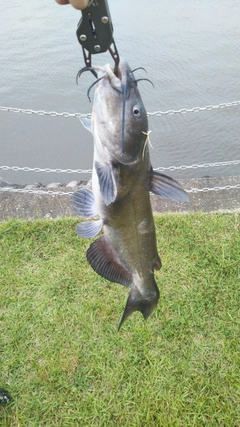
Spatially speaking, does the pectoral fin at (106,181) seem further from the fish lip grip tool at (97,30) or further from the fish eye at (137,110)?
the fish lip grip tool at (97,30)

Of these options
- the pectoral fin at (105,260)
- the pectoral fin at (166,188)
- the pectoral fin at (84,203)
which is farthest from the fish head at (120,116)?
the pectoral fin at (105,260)

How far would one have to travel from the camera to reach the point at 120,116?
1455 mm

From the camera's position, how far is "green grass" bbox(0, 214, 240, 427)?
2652 mm

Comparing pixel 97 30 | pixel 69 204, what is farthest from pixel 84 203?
pixel 69 204

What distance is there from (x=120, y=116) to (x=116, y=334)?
6.61 ft

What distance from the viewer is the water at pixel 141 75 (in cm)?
601

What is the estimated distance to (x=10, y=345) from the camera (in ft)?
9.86

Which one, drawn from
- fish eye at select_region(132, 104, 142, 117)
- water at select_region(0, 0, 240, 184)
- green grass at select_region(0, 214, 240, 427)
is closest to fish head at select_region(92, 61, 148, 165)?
fish eye at select_region(132, 104, 142, 117)

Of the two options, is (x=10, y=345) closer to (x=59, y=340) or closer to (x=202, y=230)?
(x=59, y=340)

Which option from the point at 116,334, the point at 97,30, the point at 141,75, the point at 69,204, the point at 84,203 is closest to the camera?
the point at 97,30

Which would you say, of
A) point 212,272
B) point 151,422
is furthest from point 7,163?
point 151,422

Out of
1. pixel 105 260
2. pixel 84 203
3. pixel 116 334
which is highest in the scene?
pixel 84 203

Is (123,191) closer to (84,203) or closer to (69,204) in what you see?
(84,203)

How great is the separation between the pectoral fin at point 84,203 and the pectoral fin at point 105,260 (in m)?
0.14
